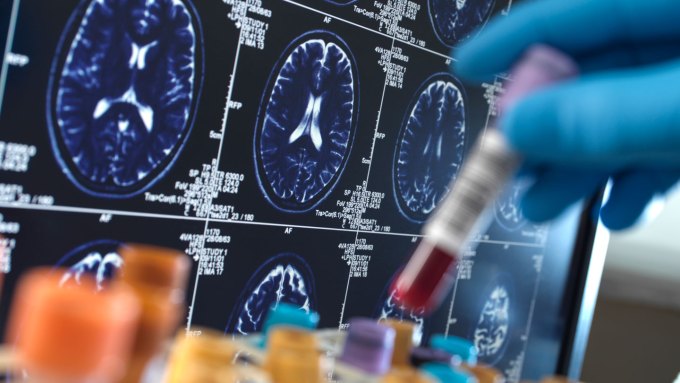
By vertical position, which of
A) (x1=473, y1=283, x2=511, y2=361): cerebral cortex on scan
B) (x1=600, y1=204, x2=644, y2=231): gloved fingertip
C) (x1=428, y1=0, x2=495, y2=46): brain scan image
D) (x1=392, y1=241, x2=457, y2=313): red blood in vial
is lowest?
(x1=473, y1=283, x2=511, y2=361): cerebral cortex on scan

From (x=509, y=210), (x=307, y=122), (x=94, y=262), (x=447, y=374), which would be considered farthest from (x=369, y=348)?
(x=509, y=210)

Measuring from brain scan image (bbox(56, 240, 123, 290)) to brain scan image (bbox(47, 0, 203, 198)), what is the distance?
0.07 m

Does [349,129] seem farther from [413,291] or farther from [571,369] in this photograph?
[571,369]

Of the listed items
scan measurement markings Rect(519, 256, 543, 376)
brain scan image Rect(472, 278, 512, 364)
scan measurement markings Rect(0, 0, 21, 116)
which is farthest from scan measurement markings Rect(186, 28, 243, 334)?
scan measurement markings Rect(519, 256, 543, 376)

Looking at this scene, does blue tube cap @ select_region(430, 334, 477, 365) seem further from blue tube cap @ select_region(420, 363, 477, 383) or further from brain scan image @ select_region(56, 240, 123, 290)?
brain scan image @ select_region(56, 240, 123, 290)

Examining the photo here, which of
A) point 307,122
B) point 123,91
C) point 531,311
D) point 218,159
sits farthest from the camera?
point 531,311

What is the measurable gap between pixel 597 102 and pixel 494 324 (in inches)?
53.6

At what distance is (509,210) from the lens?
1.83m

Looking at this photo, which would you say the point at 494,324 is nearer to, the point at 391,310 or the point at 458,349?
the point at 391,310

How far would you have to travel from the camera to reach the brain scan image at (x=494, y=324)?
70.1 inches

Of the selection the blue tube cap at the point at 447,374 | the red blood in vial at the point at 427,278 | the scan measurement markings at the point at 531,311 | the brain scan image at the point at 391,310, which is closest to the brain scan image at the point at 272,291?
the brain scan image at the point at 391,310

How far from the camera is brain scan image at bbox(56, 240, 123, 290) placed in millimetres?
955

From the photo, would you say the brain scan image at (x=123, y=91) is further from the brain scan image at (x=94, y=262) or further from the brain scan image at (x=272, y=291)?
the brain scan image at (x=272, y=291)

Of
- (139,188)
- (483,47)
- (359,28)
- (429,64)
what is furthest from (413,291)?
(429,64)
